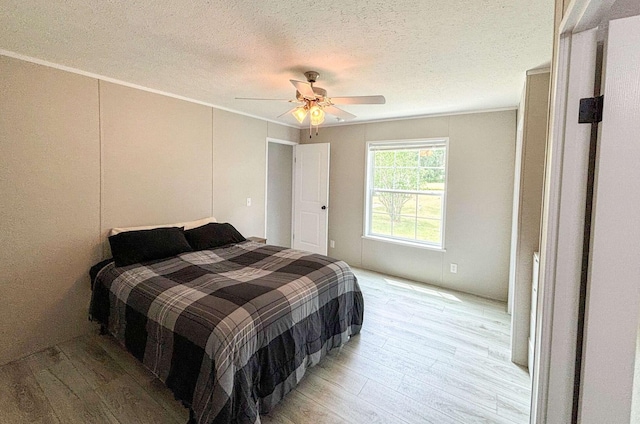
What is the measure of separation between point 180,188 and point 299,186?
6.92 ft

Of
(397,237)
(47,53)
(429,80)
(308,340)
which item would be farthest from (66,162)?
(397,237)

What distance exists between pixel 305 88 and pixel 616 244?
193cm

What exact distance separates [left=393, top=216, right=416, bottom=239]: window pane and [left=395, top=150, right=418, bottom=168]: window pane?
2.61ft

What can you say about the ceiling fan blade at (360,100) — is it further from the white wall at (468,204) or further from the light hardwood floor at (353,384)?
the light hardwood floor at (353,384)

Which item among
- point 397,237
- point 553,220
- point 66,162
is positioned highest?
point 66,162

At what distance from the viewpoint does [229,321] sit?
1646 mm

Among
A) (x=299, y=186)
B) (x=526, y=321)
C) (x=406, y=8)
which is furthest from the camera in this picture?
(x=299, y=186)

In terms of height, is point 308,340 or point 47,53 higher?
point 47,53

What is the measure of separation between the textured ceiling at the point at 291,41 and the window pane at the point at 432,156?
3.74 ft

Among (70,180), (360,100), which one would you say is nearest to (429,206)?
(360,100)

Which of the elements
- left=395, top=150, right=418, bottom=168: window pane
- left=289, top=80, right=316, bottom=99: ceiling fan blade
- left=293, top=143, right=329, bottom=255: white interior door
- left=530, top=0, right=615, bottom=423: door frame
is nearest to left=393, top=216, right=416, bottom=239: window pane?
left=395, top=150, right=418, bottom=168: window pane

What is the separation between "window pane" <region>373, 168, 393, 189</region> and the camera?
4.45m

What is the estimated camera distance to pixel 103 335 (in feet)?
8.80

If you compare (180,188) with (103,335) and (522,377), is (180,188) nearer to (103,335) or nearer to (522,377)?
(103,335)
